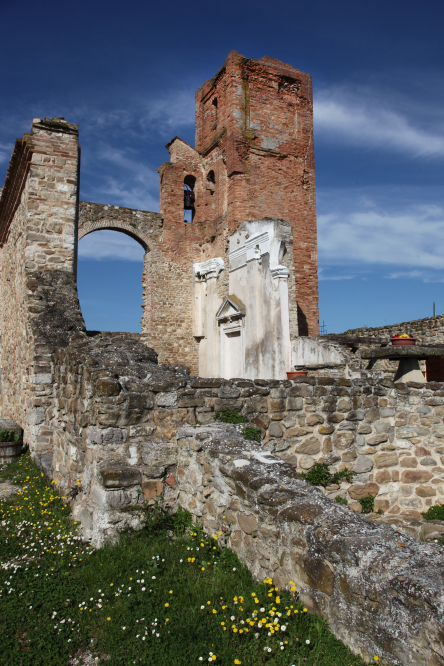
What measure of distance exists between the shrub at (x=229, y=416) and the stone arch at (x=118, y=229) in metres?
13.1

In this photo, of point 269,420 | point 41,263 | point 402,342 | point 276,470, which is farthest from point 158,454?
point 41,263

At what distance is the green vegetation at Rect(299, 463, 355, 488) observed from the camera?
4722 millimetres

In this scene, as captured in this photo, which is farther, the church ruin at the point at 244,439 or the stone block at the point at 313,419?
the stone block at the point at 313,419

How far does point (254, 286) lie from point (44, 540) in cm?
1071

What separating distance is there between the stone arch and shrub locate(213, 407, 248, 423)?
1309 cm

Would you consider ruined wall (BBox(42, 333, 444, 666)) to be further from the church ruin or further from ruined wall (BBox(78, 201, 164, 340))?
ruined wall (BBox(78, 201, 164, 340))

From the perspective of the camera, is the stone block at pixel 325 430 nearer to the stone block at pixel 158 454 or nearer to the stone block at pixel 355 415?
the stone block at pixel 355 415

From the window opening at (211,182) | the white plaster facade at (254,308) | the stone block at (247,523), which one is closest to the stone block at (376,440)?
the stone block at (247,523)

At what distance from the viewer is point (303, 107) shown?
1778cm

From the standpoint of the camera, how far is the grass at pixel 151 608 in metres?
2.16

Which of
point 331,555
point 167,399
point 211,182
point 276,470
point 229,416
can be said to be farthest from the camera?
point 211,182

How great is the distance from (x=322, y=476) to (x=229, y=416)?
1332mm

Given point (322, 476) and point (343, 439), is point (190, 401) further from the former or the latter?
point (343, 439)

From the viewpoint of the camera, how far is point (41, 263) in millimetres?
7141
